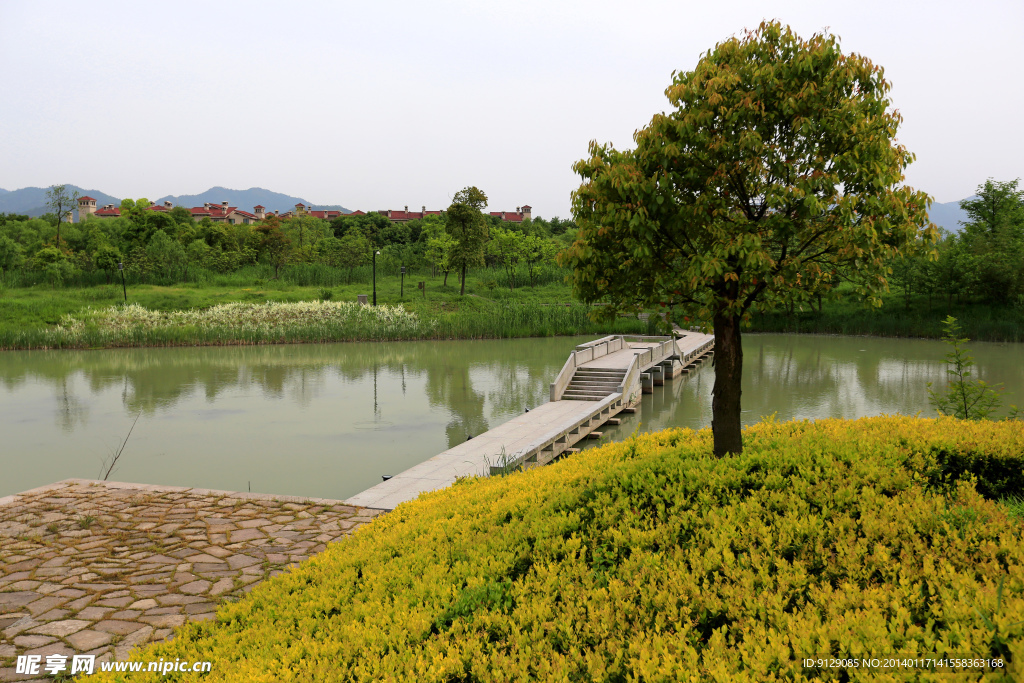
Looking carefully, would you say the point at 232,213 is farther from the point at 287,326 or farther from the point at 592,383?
the point at 592,383

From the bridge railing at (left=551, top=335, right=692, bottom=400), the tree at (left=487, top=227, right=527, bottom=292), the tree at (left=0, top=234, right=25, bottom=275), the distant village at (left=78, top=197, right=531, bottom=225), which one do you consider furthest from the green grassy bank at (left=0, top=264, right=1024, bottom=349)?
the distant village at (left=78, top=197, right=531, bottom=225)

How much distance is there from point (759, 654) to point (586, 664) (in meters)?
0.93

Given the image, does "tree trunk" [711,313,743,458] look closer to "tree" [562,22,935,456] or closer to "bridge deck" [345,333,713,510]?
"tree" [562,22,935,456]

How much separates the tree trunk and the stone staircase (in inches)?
491

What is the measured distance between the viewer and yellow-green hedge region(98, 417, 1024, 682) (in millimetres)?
3355

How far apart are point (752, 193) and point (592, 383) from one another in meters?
14.4

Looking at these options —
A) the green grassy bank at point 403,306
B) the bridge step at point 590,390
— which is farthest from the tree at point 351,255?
the bridge step at point 590,390

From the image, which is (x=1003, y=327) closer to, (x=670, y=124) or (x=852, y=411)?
(x=852, y=411)

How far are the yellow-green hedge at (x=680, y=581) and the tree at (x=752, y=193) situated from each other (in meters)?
1.51

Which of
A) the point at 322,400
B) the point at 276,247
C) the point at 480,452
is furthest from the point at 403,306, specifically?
the point at 480,452

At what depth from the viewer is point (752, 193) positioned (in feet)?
21.8

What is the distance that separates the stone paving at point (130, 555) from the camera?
5500 mm

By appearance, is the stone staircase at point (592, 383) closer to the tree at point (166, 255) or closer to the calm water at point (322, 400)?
the calm water at point (322, 400)

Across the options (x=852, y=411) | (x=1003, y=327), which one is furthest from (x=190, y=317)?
(x=1003, y=327)
